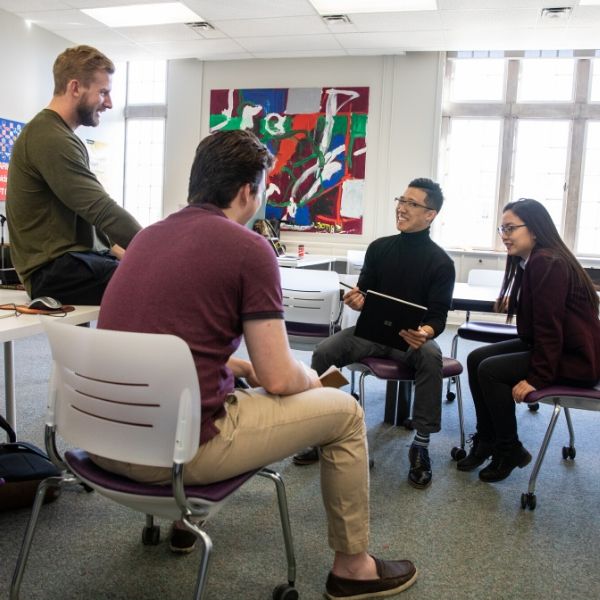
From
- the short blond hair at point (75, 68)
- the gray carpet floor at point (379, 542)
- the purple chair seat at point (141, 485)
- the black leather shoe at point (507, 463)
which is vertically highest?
the short blond hair at point (75, 68)

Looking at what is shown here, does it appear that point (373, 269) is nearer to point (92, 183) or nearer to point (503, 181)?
point (92, 183)

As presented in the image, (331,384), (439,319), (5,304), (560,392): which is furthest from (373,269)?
(5,304)

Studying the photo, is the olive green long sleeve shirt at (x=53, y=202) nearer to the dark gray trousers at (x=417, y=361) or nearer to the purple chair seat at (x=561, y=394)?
the dark gray trousers at (x=417, y=361)

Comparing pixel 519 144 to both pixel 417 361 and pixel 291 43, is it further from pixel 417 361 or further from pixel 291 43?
pixel 417 361

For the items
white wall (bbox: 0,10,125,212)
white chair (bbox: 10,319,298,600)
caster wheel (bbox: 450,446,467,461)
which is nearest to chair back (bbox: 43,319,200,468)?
white chair (bbox: 10,319,298,600)

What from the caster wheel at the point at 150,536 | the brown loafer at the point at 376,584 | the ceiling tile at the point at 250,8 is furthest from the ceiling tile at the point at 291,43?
the brown loafer at the point at 376,584

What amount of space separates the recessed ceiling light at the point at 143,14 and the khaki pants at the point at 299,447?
186 inches

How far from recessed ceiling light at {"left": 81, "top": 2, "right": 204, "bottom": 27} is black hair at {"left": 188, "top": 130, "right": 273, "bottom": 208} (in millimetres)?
4375

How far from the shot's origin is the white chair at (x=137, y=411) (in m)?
1.11

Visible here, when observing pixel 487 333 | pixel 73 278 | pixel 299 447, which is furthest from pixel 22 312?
pixel 487 333

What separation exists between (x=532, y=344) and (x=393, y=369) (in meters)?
0.54

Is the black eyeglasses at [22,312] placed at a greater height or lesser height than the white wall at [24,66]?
lesser

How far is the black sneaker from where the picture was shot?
1.73 m

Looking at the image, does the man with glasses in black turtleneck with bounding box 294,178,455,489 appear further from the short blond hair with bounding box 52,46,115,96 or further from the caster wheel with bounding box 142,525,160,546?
the short blond hair with bounding box 52,46,115,96
